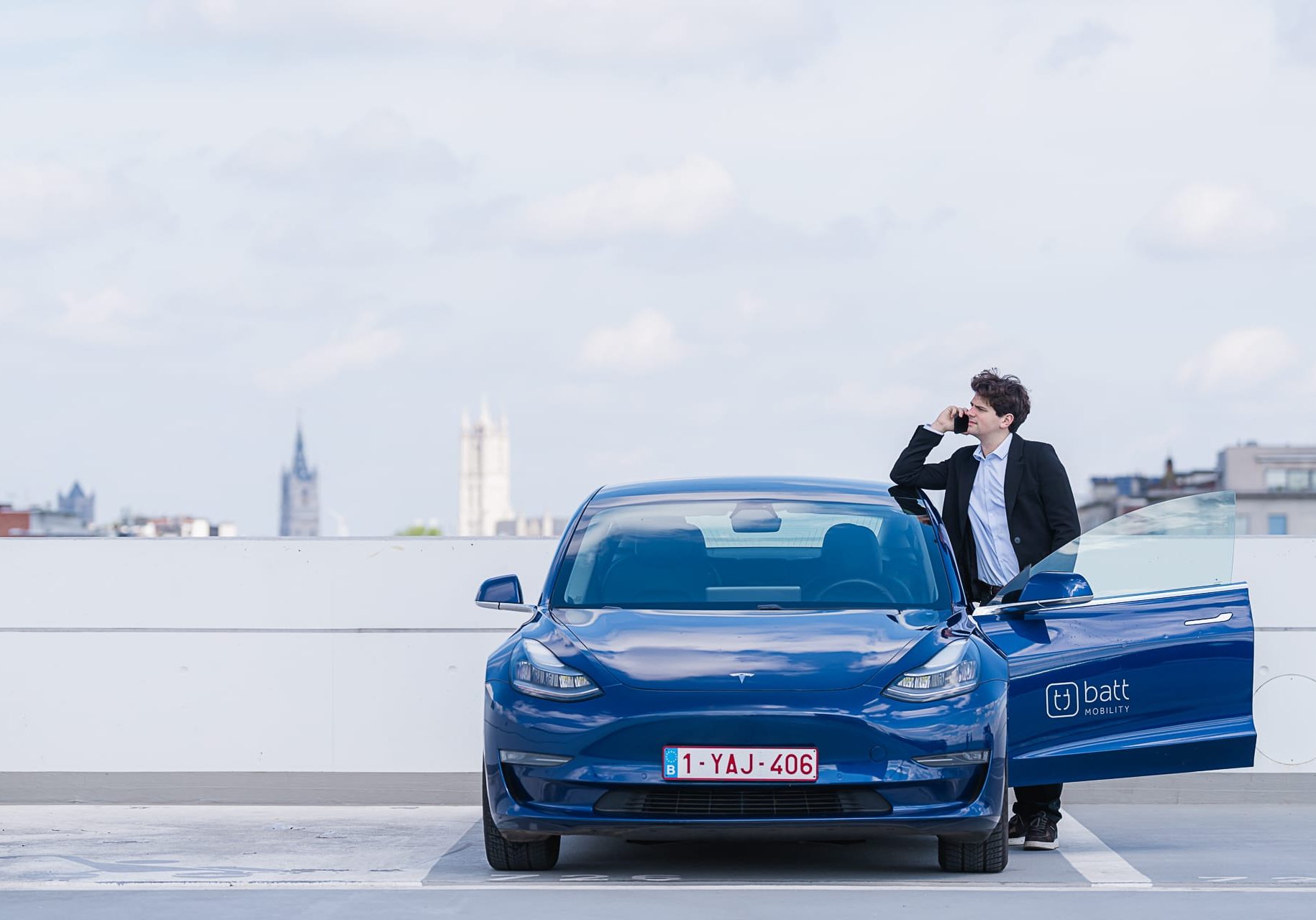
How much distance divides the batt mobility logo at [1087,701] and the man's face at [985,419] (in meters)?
1.22

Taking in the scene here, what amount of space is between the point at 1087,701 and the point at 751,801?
1.61 meters

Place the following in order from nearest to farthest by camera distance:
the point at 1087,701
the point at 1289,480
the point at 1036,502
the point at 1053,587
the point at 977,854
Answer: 1. the point at 977,854
2. the point at 1053,587
3. the point at 1087,701
4. the point at 1036,502
5. the point at 1289,480

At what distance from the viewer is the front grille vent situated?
248 inches

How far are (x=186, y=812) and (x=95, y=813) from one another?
40 cm

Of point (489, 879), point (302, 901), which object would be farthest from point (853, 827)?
point (302, 901)

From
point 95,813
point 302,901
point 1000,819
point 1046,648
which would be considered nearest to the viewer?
point 302,901

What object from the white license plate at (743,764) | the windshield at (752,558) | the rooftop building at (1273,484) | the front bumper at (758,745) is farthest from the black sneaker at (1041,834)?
the rooftop building at (1273,484)

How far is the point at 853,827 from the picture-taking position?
6.34 meters

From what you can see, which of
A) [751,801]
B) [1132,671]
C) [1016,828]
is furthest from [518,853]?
[1132,671]

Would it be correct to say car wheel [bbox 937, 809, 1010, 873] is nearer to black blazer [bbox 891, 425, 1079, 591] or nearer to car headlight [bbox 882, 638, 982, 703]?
car headlight [bbox 882, 638, 982, 703]

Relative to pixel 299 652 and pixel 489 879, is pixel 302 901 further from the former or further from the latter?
pixel 299 652

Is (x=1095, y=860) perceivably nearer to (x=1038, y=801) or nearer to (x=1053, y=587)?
(x=1038, y=801)

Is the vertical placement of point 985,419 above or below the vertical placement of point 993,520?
above

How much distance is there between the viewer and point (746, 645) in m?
6.52
